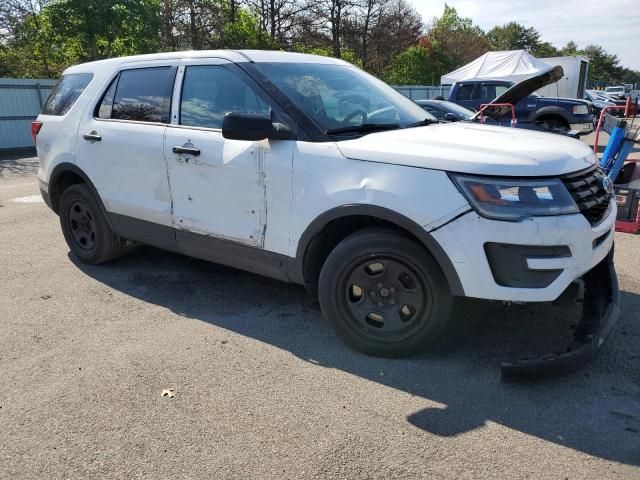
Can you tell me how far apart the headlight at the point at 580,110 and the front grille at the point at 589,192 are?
1308 cm

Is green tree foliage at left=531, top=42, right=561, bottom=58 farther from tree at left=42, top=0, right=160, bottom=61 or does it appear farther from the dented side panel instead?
the dented side panel

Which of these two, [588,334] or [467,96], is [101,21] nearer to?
[467,96]

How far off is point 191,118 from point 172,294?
57.5 inches

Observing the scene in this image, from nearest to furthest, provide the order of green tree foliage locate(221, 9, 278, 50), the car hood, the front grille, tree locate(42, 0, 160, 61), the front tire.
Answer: the car hood < the front grille < the front tire < tree locate(42, 0, 160, 61) < green tree foliage locate(221, 9, 278, 50)

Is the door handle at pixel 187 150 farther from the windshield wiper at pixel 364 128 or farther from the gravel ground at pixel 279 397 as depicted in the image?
the gravel ground at pixel 279 397

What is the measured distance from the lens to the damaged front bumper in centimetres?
284

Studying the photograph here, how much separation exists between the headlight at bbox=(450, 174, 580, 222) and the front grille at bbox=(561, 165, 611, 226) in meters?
0.18

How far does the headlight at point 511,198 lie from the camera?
110 inches

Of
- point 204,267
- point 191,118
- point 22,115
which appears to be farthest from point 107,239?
point 22,115

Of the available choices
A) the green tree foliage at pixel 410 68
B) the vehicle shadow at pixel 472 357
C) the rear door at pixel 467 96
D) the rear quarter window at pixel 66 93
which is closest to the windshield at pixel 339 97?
the vehicle shadow at pixel 472 357

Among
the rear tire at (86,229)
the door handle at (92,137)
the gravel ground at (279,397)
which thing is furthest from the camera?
the rear tire at (86,229)

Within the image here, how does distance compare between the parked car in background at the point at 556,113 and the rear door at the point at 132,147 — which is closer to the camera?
the rear door at the point at 132,147

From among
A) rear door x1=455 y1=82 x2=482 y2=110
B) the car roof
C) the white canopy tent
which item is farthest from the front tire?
the white canopy tent

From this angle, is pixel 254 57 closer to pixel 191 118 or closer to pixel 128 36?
pixel 191 118
